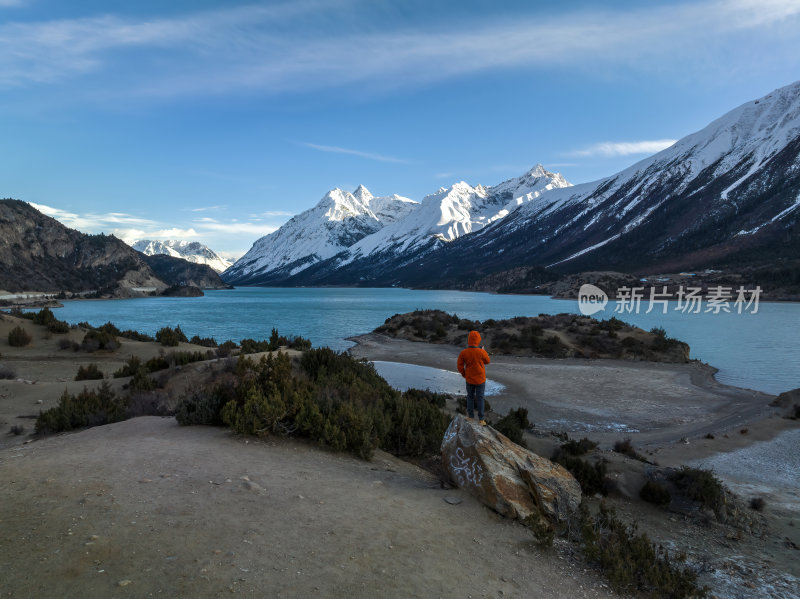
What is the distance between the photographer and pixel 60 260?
111m

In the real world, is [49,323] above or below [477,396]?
below

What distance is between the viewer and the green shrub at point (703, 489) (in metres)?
7.79

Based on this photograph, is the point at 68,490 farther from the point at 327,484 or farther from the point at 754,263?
the point at 754,263

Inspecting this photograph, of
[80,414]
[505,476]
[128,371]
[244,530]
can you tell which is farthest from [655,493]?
[128,371]

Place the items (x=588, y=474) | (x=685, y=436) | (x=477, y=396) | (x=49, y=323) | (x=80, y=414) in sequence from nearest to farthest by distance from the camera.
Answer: (x=588, y=474), (x=80, y=414), (x=477, y=396), (x=685, y=436), (x=49, y=323)

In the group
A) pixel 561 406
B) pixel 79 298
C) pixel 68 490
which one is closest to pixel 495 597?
pixel 68 490

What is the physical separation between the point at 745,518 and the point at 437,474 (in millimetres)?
5340

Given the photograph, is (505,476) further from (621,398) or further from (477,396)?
(621,398)

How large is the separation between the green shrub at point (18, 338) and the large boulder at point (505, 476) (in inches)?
820

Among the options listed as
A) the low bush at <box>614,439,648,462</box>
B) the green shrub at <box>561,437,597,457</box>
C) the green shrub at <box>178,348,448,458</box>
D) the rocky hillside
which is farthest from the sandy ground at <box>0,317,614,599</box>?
the rocky hillside

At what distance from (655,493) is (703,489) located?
0.77m

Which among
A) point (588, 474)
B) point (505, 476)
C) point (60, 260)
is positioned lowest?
point (588, 474)

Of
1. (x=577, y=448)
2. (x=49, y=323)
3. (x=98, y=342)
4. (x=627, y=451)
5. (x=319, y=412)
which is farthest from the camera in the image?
(x=49, y=323)

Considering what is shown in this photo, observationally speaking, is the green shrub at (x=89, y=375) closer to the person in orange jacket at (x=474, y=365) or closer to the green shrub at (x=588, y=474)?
the person in orange jacket at (x=474, y=365)
